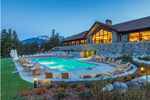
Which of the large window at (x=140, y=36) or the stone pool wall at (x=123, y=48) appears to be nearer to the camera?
the stone pool wall at (x=123, y=48)

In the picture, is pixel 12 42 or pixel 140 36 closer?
pixel 140 36

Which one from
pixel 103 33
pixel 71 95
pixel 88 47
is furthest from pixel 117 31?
pixel 71 95

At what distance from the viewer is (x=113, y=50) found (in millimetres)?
17094

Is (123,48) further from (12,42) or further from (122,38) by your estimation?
(12,42)

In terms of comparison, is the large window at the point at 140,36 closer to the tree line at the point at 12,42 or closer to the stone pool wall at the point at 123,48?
the stone pool wall at the point at 123,48

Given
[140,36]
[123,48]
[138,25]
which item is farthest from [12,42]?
[140,36]

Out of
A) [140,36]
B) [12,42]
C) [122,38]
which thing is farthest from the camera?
[12,42]

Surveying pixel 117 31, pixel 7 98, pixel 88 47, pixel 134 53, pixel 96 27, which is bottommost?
pixel 7 98

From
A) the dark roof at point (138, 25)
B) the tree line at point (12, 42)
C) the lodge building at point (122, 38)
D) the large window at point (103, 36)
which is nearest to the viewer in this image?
the lodge building at point (122, 38)

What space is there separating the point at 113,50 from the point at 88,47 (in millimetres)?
6071

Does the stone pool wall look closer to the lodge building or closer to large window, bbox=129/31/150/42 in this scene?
the lodge building

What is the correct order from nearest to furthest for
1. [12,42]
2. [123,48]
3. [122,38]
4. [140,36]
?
[123,48], [140,36], [122,38], [12,42]

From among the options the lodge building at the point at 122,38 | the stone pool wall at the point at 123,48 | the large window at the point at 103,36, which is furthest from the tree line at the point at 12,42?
the large window at the point at 103,36

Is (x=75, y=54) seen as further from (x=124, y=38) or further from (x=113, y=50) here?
(x=124, y=38)
